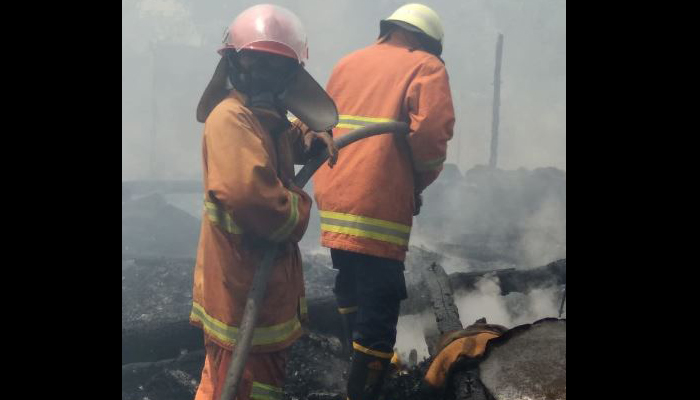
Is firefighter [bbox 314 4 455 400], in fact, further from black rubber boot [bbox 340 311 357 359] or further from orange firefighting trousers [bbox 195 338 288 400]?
orange firefighting trousers [bbox 195 338 288 400]

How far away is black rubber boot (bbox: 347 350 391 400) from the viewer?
10.4 feet

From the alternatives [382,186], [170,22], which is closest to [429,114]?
[382,186]

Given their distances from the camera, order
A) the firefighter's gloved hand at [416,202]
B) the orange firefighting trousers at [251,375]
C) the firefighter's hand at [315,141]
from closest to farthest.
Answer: the orange firefighting trousers at [251,375] → the firefighter's hand at [315,141] → the firefighter's gloved hand at [416,202]

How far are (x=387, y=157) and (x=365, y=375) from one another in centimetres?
123

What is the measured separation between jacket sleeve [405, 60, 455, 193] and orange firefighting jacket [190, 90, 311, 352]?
2.90 ft

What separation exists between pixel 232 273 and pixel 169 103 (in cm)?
3288

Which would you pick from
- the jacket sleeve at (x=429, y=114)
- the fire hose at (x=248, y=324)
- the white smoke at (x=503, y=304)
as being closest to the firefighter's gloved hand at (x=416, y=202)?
the jacket sleeve at (x=429, y=114)

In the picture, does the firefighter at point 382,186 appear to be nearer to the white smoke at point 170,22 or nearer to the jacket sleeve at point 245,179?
the jacket sleeve at point 245,179

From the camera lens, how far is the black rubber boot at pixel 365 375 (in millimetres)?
3168

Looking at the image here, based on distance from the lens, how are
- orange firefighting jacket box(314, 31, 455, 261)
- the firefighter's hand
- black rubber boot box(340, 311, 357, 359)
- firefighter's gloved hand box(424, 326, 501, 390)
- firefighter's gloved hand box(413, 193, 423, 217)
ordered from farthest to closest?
black rubber boot box(340, 311, 357, 359) < firefighter's gloved hand box(413, 193, 423, 217) < orange firefighting jacket box(314, 31, 455, 261) < firefighter's gloved hand box(424, 326, 501, 390) < the firefighter's hand

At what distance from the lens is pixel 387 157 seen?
3.22 metres

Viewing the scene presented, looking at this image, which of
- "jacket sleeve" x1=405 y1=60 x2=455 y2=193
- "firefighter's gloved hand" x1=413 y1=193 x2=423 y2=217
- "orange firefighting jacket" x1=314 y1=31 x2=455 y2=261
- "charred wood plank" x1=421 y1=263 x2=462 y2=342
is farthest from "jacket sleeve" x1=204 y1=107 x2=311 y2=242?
"charred wood plank" x1=421 y1=263 x2=462 y2=342
